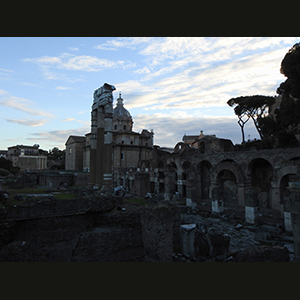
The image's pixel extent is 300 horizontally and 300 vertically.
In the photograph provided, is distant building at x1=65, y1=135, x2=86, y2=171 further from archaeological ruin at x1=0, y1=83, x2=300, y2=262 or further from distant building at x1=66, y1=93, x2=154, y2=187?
archaeological ruin at x1=0, y1=83, x2=300, y2=262

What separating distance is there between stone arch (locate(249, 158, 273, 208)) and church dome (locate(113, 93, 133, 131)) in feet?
89.5

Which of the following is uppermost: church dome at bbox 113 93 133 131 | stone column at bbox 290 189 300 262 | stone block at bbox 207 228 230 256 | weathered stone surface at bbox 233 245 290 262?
church dome at bbox 113 93 133 131

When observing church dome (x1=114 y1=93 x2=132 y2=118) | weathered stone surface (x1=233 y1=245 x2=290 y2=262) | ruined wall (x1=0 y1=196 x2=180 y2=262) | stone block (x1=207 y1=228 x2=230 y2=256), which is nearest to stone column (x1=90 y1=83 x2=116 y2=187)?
ruined wall (x1=0 y1=196 x2=180 y2=262)

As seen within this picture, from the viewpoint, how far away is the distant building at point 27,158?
47.7 m

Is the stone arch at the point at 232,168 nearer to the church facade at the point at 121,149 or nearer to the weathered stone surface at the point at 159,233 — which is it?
the church facade at the point at 121,149

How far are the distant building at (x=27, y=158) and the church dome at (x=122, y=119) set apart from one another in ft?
64.8

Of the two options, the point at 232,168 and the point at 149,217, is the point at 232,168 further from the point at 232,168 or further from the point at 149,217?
the point at 149,217

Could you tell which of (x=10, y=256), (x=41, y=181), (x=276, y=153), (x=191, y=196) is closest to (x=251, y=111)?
(x=276, y=153)

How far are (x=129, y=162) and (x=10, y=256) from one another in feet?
103

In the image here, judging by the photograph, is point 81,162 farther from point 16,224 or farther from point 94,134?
point 16,224

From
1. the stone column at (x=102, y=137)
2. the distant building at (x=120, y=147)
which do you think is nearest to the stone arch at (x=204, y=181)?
the distant building at (x=120, y=147)

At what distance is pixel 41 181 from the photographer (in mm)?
22078

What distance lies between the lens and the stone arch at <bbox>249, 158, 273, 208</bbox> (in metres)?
18.8

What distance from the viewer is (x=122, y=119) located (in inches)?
1676
